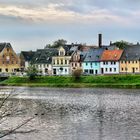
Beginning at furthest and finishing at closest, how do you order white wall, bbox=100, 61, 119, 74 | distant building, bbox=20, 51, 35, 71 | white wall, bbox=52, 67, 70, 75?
distant building, bbox=20, 51, 35, 71 → white wall, bbox=52, 67, 70, 75 → white wall, bbox=100, 61, 119, 74

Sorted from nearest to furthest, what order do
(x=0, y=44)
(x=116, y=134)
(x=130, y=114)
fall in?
(x=116, y=134)
(x=130, y=114)
(x=0, y=44)

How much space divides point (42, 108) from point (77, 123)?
14760 millimetres

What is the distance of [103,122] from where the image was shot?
135 ft

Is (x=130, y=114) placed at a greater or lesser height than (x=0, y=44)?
lesser

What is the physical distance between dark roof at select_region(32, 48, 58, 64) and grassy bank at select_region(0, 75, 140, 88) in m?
25.1

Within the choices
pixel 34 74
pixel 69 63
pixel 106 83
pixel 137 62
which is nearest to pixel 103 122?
pixel 106 83

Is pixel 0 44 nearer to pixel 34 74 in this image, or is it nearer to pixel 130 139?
pixel 34 74

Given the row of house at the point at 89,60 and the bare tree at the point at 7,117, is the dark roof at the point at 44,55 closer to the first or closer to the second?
the row of house at the point at 89,60

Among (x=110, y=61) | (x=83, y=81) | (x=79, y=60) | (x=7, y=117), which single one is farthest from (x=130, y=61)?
(x=7, y=117)

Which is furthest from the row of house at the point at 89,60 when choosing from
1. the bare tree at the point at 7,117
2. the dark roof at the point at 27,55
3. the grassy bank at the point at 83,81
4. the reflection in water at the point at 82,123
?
the bare tree at the point at 7,117

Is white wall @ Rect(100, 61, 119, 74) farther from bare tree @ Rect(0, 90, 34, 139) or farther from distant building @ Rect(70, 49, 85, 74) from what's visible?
bare tree @ Rect(0, 90, 34, 139)

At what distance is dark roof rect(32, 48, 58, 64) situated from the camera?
14512 cm

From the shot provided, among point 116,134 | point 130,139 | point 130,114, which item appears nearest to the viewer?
point 130,139

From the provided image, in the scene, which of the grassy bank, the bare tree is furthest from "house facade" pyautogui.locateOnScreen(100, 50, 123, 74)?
the bare tree
